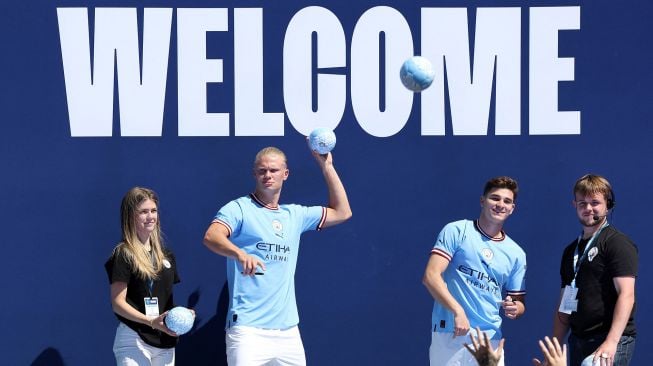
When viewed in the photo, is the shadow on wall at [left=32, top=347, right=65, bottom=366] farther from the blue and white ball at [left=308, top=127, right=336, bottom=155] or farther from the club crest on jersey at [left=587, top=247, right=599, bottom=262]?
the club crest on jersey at [left=587, top=247, right=599, bottom=262]

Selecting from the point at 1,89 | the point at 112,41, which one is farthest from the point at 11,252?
the point at 112,41

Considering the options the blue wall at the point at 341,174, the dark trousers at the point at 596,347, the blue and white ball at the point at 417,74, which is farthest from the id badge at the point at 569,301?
the blue and white ball at the point at 417,74

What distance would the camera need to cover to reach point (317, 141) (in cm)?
539

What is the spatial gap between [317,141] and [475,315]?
1324mm

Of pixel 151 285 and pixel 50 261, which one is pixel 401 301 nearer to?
pixel 151 285

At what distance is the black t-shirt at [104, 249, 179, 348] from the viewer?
5078 mm

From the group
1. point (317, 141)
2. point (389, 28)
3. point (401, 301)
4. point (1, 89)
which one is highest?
point (389, 28)

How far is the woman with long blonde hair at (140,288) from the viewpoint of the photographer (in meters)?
5.07

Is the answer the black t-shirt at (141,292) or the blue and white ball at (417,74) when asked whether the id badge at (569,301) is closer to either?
the blue and white ball at (417,74)

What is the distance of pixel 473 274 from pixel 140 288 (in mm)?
1830

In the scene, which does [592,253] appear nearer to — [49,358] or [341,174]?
[341,174]

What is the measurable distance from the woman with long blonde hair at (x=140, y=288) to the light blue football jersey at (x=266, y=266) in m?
0.37

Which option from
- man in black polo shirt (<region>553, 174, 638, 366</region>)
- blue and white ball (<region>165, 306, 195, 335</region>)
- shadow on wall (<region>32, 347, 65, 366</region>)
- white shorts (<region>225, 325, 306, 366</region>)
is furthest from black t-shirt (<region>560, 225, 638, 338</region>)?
shadow on wall (<region>32, 347, 65, 366</region>)

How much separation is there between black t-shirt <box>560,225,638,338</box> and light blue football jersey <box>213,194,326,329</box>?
5.17 ft
